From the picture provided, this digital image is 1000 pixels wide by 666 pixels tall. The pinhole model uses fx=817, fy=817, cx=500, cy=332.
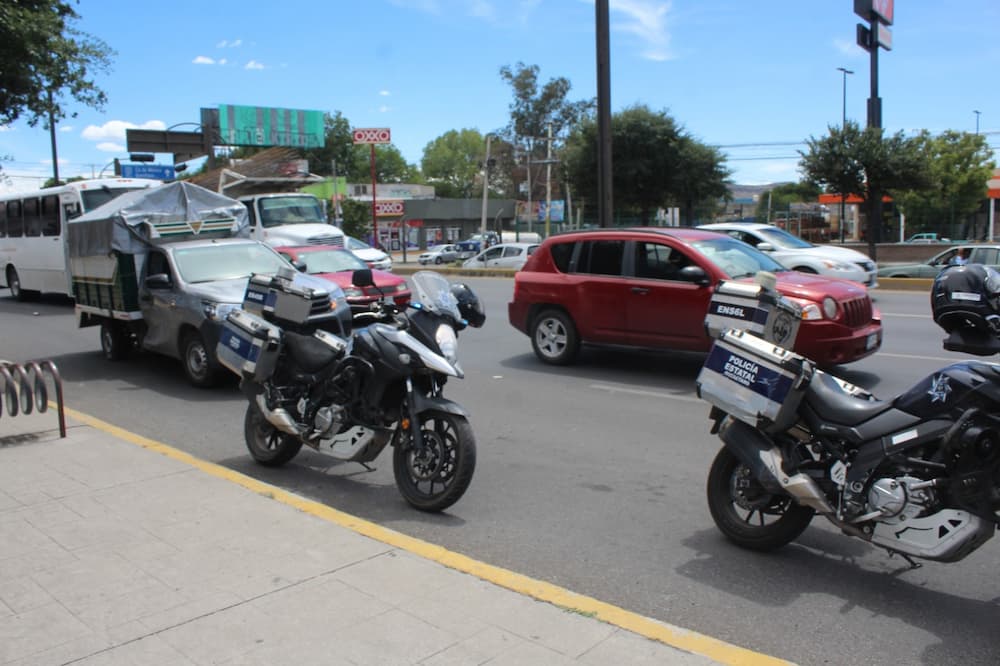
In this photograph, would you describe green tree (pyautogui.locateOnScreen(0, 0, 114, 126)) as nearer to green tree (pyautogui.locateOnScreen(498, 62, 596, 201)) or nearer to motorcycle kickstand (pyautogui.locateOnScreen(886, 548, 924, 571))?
motorcycle kickstand (pyautogui.locateOnScreen(886, 548, 924, 571))

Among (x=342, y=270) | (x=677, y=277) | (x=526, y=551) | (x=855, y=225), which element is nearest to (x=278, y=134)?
(x=855, y=225)

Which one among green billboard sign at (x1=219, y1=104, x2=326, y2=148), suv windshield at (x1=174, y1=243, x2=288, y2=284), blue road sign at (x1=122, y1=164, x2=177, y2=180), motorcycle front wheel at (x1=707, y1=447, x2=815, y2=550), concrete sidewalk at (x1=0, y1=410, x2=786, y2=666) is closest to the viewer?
concrete sidewalk at (x1=0, y1=410, x2=786, y2=666)

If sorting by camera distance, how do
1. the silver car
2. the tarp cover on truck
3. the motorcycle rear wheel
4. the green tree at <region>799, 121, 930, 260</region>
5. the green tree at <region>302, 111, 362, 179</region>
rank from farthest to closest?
the green tree at <region>302, 111, 362, 179</region>, the green tree at <region>799, 121, 930, 260</region>, the tarp cover on truck, the silver car, the motorcycle rear wheel

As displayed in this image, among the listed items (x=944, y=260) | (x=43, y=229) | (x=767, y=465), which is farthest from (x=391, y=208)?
(x=767, y=465)

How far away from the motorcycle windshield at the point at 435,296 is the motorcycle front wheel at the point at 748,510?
6.57 feet

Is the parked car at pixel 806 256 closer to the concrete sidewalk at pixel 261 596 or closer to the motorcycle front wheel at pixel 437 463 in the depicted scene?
the motorcycle front wheel at pixel 437 463

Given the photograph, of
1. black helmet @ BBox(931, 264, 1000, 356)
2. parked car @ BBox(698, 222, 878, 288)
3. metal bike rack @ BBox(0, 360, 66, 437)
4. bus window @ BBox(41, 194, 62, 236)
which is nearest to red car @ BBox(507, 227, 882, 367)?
black helmet @ BBox(931, 264, 1000, 356)

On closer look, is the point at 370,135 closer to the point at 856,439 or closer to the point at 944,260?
the point at 944,260

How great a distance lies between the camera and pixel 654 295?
9.70 meters

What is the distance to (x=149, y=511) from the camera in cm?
530

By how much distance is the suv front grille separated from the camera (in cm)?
857

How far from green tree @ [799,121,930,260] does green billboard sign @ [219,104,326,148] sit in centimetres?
4234

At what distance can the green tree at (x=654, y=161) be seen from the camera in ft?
119

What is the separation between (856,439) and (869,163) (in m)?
26.5
